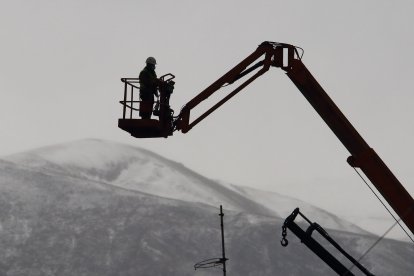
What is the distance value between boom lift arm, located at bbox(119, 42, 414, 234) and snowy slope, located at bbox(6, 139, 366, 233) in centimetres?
11037

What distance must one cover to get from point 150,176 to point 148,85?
124438mm

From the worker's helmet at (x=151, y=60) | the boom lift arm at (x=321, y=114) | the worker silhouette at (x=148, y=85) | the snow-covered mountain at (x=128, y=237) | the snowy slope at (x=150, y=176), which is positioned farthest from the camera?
the snowy slope at (x=150, y=176)

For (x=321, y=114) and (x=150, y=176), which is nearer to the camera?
(x=321, y=114)

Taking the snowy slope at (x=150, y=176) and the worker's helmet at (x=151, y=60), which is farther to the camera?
the snowy slope at (x=150, y=176)

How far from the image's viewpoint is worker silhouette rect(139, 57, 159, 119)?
11688 millimetres

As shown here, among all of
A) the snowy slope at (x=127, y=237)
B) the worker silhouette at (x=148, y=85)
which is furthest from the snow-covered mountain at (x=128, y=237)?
the worker silhouette at (x=148, y=85)

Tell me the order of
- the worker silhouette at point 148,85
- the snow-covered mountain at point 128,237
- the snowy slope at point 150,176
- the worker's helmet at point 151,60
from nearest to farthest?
the worker silhouette at point 148,85
the worker's helmet at point 151,60
the snow-covered mountain at point 128,237
the snowy slope at point 150,176

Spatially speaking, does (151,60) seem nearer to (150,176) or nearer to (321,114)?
(321,114)

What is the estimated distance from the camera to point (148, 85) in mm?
11859

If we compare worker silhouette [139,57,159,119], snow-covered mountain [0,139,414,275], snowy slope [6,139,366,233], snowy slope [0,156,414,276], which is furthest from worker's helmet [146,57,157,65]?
snowy slope [6,139,366,233]

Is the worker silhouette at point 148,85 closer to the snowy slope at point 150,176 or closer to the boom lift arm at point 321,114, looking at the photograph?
the boom lift arm at point 321,114

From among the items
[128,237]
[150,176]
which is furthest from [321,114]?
[150,176]

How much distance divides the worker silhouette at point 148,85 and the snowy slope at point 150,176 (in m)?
110

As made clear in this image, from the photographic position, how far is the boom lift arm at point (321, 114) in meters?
10.4
